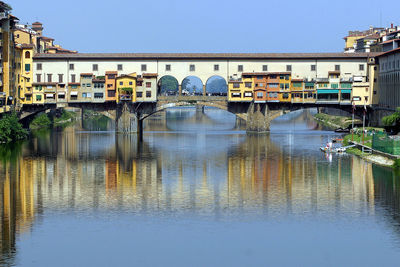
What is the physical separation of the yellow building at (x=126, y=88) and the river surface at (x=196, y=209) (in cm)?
2527

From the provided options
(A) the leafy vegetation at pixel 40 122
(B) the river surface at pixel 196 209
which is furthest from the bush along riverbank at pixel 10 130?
(A) the leafy vegetation at pixel 40 122

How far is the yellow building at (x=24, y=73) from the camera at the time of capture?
92625 millimetres

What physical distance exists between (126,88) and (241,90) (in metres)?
14.4

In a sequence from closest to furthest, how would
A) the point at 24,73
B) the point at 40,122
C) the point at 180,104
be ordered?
the point at 24,73 → the point at 180,104 → the point at 40,122

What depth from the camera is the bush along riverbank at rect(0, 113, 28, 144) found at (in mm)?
77625

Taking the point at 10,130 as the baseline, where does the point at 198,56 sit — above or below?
above

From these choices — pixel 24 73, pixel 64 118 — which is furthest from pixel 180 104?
pixel 64 118

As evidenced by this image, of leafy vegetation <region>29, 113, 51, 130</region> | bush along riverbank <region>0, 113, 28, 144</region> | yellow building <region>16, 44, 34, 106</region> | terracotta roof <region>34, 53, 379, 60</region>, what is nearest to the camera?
bush along riverbank <region>0, 113, 28, 144</region>

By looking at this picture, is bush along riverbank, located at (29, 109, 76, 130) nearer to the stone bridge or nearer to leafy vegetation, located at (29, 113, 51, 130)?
leafy vegetation, located at (29, 113, 51, 130)

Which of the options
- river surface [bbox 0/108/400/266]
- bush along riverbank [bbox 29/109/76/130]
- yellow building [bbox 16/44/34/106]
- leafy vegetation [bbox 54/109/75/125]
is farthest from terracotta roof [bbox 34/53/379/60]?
river surface [bbox 0/108/400/266]

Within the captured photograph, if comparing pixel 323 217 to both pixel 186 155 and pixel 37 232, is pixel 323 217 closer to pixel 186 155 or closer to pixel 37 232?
pixel 37 232

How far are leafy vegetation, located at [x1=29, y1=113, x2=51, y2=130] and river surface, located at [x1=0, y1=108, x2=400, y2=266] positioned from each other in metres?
35.6

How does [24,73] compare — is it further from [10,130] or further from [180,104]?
[180,104]

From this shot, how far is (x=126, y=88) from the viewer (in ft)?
308
